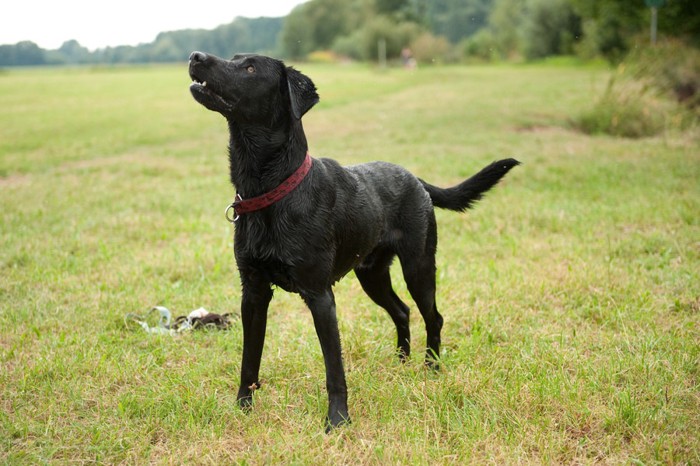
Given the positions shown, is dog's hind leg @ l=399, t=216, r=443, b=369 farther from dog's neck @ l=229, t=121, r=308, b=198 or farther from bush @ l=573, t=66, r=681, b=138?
bush @ l=573, t=66, r=681, b=138

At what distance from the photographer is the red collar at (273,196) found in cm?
313

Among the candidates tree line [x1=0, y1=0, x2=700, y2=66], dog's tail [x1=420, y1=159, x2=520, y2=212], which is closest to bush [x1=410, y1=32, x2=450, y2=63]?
tree line [x1=0, y1=0, x2=700, y2=66]

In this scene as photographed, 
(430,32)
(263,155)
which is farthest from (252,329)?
(430,32)

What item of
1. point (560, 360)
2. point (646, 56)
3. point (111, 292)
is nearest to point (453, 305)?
point (560, 360)

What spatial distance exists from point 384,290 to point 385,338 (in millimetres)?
575

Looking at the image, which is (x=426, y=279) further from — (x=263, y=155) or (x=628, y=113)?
(x=628, y=113)

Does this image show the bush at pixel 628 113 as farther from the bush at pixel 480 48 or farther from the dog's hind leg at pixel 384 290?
the bush at pixel 480 48

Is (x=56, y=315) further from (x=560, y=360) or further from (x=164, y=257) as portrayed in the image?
(x=560, y=360)

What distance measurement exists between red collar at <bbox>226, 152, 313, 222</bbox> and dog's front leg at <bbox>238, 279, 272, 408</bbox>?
1.28 feet

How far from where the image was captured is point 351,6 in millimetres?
97625

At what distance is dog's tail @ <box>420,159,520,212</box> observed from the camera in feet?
13.7

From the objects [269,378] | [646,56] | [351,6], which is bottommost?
[269,378]

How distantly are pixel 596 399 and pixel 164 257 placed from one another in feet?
13.7

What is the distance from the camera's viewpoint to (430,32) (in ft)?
256
